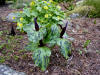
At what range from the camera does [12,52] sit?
2768 mm

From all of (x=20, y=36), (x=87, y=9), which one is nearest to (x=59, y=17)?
(x=20, y=36)

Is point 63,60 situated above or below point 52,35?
below

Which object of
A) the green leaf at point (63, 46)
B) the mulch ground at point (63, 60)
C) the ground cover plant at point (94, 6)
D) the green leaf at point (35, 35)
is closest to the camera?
the green leaf at point (35, 35)

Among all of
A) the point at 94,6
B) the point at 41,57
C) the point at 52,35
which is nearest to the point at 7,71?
the point at 41,57

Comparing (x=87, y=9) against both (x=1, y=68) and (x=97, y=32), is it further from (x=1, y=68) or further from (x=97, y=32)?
(x=1, y=68)

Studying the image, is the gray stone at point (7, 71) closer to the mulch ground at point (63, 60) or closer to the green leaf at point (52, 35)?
the mulch ground at point (63, 60)

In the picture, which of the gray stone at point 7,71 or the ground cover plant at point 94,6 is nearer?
the gray stone at point 7,71

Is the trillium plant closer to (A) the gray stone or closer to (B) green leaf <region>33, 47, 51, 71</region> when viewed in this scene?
(B) green leaf <region>33, 47, 51, 71</region>

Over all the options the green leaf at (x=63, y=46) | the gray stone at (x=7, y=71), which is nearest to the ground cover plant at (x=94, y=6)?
the green leaf at (x=63, y=46)

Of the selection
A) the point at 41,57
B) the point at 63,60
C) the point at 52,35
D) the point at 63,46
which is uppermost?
the point at 52,35

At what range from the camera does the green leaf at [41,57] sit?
81.8 inches

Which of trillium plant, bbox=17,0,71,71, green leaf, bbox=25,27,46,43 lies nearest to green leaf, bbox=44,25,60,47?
trillium plant, bbox=17,0,71,71

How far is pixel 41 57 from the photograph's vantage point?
6.88ft

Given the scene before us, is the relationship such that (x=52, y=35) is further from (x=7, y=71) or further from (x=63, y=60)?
(x=7, y=71)
